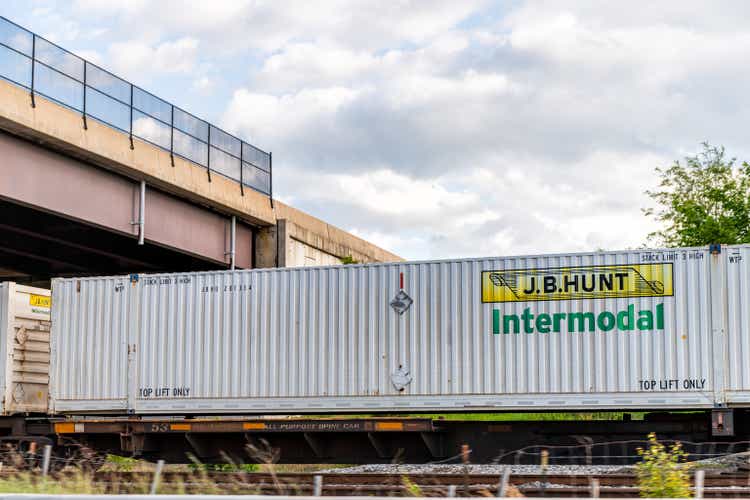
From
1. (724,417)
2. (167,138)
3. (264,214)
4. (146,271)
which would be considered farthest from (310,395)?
(146,271)

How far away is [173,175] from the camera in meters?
26.8

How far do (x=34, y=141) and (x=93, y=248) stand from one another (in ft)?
26.5

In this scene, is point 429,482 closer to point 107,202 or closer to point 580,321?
point 580,321

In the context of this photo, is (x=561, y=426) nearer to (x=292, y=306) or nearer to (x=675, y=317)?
(x=675, y=317)

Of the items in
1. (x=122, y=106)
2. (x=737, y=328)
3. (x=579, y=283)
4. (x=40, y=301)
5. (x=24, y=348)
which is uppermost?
(x=122, y=106)

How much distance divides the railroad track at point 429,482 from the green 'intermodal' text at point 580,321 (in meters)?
2.39

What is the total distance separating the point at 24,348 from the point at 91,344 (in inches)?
56.4

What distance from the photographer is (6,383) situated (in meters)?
18.4

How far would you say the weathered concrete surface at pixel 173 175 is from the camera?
21547 millimetres

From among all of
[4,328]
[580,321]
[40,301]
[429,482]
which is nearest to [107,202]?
[40,301]

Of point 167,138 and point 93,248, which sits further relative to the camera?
point 93,248

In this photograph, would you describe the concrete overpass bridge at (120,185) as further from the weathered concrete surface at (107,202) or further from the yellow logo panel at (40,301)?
the yellow logo panel at (40,301)

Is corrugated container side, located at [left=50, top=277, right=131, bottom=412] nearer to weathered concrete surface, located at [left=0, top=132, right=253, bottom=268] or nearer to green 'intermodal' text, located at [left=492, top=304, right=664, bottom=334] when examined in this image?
weathered concrete surface, located at [left=0, top=132, right=253, bottom=268]

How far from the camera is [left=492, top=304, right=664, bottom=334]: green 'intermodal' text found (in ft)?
51.8
